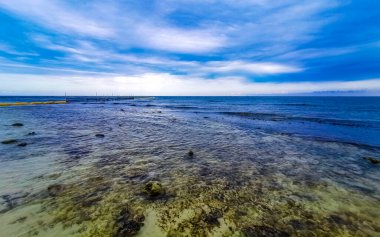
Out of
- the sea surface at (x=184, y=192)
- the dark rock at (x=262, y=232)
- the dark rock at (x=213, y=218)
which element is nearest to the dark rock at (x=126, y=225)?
the sea surface at (x=184, y=192)

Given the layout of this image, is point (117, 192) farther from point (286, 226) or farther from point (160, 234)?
point (286, 226)

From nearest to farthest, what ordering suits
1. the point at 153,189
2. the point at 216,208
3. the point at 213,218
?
the point at 213,218, the point at 216,208, the point at 153,189

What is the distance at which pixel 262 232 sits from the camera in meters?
5.41

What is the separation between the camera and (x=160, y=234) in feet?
17.2

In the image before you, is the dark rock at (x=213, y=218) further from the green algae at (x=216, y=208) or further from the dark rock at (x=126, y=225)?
the dark rock at (x=126, y=225)

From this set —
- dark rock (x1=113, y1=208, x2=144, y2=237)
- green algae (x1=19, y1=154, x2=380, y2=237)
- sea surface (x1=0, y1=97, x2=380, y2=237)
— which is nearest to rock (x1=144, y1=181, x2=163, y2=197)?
sea surface (x1=0, y1=97, x2=380, y2=237)

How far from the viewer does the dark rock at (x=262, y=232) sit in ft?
17.4

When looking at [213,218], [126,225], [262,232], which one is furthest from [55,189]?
[262,232]

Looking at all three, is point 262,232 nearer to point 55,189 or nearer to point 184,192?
point 184,192

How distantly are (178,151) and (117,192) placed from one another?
6579mm

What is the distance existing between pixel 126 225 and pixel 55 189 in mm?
3968

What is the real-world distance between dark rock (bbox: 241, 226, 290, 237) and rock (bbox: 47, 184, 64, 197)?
6737 millimetres

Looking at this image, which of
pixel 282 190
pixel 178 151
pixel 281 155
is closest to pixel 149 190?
pixel 282 190

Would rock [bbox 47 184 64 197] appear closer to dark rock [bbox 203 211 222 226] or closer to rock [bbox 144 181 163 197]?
rock [bbox 144 181 163 197]
